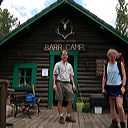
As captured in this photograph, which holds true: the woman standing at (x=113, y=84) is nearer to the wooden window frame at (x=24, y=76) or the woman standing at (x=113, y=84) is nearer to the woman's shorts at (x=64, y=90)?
the woman's shorts at (x=64, y=90)

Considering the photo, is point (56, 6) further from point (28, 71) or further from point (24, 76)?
point (24, 76)

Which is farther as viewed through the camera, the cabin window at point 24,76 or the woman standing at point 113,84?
the cabin window at point 24,76

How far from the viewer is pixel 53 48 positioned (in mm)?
12992

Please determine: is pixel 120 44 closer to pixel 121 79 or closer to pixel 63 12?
pixel 63 12

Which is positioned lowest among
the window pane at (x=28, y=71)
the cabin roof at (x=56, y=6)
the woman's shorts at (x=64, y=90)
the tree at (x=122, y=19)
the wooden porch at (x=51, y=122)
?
the wooden porch at (x=51, y=122)

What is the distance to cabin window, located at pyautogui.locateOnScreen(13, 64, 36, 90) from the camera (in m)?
12.9

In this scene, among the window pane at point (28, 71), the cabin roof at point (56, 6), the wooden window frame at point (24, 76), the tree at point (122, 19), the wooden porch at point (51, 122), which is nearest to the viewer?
the wooden porch at point (51, 122)

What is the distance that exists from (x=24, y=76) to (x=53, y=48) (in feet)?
5.93

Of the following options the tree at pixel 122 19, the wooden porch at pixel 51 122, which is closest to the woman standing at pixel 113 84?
the wooden porch at pixel 51 122

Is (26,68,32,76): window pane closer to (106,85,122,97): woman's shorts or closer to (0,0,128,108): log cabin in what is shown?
(0,0,128,108): log cabin

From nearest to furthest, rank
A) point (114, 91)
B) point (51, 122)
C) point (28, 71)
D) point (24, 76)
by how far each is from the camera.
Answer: point (114, 91), point (51, 122), point (24, 76), point (28, 71)

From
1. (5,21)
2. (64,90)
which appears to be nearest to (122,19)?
(5,21)

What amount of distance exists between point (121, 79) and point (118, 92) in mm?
293

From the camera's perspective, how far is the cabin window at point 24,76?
12.9m
